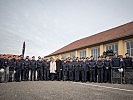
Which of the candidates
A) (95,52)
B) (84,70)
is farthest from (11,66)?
(95,52)

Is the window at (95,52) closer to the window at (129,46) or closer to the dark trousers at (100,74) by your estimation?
the window at (129,46)

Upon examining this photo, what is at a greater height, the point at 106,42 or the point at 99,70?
the point at 106,42

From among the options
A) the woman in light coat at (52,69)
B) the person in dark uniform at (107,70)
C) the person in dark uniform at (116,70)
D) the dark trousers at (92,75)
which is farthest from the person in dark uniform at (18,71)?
the person in dark uniform at (116,70)

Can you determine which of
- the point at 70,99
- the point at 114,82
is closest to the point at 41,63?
the point at 114,82

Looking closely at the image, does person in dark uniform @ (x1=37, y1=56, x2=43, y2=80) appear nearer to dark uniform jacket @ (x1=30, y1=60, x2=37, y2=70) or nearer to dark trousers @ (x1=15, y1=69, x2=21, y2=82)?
dark uniform jacket @ (x1=30, y1=60, x2=37, y2=70)

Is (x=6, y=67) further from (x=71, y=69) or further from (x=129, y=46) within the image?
(x=129, y=46)

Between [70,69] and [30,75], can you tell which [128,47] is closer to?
[70,69]

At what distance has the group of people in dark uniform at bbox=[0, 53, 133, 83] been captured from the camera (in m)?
14.6

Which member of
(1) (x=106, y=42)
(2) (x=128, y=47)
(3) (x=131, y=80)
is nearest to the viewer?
(3) (x=131, y=80)

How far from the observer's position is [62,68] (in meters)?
17.5

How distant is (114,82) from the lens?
13.9m

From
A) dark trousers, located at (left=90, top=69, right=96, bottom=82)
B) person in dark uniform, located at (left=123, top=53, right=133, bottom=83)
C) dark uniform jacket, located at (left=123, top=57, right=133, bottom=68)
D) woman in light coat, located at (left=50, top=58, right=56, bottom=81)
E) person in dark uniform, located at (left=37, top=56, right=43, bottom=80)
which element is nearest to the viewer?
person in dark uniform, located at (left=123, top=53, right=133, bottom=83)

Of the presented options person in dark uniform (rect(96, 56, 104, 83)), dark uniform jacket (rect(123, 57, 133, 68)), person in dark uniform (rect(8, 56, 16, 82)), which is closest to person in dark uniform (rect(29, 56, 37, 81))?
person in dark uniform (rect(8, 56, 16, 82))

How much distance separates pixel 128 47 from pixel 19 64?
13308 millimetres
